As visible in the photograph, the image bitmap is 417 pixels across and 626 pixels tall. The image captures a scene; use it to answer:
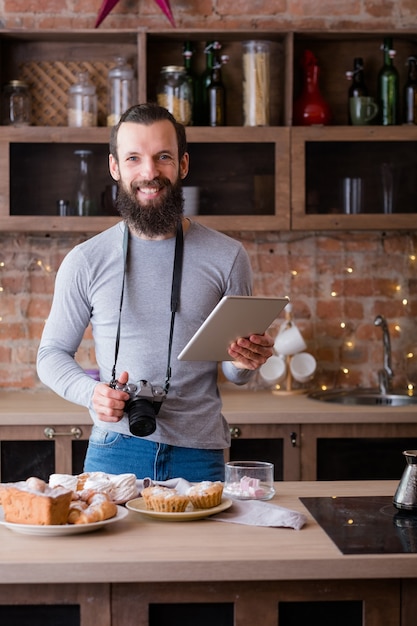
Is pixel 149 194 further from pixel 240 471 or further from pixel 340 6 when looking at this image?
pixel 340 6

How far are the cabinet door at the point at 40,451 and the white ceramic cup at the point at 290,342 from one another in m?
0.93

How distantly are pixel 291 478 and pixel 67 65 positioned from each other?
1973 mm

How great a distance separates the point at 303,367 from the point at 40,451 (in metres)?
1.19

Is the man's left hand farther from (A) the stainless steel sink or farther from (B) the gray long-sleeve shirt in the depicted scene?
(A) the stainless steel sink

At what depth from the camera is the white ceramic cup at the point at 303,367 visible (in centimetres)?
388

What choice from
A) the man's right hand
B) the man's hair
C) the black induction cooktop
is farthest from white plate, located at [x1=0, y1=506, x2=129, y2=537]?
the man's hair

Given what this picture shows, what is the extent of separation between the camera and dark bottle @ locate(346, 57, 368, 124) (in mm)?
3811

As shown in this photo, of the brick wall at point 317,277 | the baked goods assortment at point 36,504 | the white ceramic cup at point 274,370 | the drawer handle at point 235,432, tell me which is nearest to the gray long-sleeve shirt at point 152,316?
the baked goods assortment at point 36,504

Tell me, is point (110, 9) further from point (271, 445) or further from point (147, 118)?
point (271, 445)

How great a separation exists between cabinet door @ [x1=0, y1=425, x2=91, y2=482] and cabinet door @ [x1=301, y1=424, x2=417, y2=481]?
84cm

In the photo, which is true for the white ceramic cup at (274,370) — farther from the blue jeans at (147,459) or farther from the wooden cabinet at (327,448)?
the blue jeans at (147,459)

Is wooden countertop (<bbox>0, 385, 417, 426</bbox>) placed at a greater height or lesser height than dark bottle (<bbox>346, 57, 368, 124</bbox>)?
lesser

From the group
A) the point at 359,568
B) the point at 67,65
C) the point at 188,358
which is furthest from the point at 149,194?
the point at 67,65

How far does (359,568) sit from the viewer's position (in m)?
1.64
